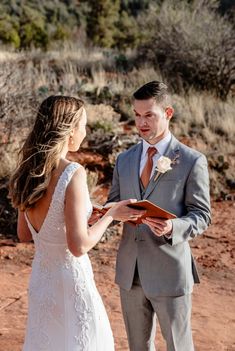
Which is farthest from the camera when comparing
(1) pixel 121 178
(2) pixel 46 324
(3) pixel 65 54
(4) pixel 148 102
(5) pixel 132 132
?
(3) pixel 65 54

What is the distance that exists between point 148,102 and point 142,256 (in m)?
0.82

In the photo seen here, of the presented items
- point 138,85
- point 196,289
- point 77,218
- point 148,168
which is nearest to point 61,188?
point 77,218

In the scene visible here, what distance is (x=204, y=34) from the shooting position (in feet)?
52.0

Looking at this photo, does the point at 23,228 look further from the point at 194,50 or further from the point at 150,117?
the point at 194,50

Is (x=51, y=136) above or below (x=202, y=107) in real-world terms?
below

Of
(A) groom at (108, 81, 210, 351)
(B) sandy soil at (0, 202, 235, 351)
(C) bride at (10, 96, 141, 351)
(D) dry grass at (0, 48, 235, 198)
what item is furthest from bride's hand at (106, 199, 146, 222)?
(D) dry grass at (0, 48, 235, 198)

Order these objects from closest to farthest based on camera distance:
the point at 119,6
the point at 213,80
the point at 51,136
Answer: the point at 51,136 < the point at 213,80 < the point at 119,6

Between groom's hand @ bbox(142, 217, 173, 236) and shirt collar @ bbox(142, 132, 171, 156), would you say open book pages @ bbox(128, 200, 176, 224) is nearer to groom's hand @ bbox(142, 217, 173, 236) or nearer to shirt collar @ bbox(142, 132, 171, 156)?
groom's hand @ bbox(142, 217, 173, 236)

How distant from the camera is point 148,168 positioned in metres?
3.42

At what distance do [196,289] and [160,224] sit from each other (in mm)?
3736

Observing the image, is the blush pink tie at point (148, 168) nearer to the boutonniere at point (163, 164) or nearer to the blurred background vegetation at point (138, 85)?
the boutonniere at point (163, 164)

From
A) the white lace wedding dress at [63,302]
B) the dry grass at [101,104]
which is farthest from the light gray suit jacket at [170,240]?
the dry grass at [101,104]

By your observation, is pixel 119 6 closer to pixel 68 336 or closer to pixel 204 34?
pixel 204 34

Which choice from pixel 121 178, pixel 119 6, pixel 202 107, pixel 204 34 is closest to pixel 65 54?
pixel 204 34
